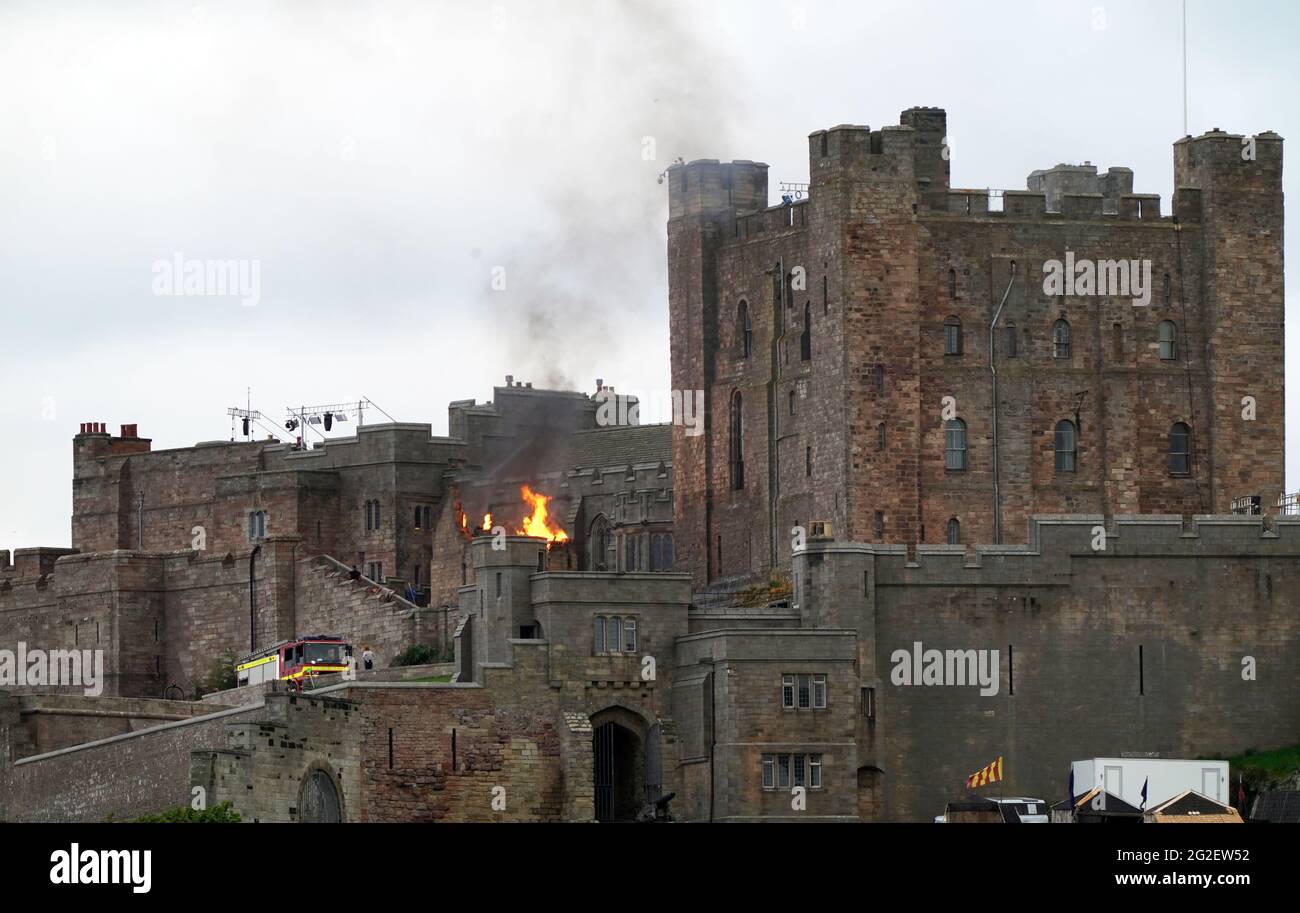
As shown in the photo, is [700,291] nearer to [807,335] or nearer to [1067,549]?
[807,335]

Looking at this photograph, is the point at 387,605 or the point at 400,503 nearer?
the point at 387,605

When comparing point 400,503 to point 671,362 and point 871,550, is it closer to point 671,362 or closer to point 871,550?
point 671,362

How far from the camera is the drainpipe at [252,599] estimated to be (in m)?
126

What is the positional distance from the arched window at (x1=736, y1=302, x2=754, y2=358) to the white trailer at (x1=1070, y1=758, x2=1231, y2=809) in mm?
22315

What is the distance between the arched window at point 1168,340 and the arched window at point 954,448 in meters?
7.22

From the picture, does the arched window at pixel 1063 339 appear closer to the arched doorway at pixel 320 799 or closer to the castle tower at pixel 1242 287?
the castle tower at pixel 1242 287

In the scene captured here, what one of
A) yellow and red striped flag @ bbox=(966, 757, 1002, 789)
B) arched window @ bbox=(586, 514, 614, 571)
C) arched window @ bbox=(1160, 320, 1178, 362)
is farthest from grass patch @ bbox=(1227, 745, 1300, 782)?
arched window @ bbox=(586, 514, 614, 571)

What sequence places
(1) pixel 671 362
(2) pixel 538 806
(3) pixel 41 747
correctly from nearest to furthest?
(2) pixel 538 806 → (3) pixel 41 747 → (1) pixel 671 362

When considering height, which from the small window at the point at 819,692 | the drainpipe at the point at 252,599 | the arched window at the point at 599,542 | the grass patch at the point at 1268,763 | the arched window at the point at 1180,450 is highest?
the arched window at the point at 1180,450

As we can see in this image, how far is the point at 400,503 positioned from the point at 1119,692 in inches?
1446

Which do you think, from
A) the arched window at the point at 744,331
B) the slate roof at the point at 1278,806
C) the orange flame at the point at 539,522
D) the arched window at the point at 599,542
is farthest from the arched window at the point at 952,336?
the slate roof at the point at 1278,806

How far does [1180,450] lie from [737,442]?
1414 cm
